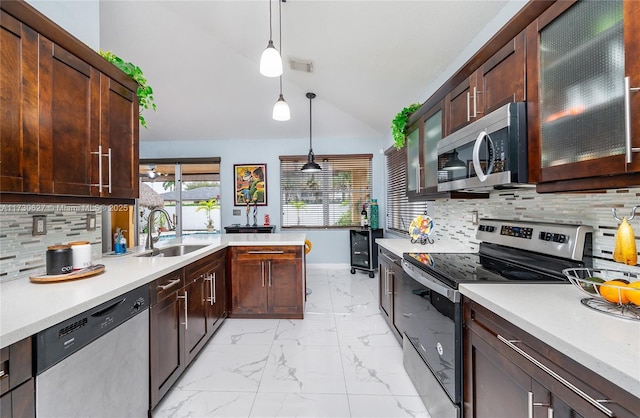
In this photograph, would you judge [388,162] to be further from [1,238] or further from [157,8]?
[1,238]

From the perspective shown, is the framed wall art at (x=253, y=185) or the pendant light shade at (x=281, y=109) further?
the framed wall art at (x=253, y=185)

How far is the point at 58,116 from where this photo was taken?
1.33 meters

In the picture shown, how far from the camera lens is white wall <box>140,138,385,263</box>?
5.53 meters

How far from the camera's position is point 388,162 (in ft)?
17.2

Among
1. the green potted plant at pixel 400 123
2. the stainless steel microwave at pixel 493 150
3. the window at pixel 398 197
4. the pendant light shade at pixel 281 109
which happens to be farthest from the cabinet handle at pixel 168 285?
the window at pixel 398 197

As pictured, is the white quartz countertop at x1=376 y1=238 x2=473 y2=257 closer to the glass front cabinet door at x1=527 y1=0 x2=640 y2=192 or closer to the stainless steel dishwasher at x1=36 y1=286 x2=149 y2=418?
the glass front cabinet door at x1=527 y1=0 x2=640 y2=192

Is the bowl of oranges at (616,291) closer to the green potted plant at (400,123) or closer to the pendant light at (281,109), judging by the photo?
the green potted plant at (400,123)

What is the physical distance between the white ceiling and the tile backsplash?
7.67 feet

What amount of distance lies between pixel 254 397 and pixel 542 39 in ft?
8.09

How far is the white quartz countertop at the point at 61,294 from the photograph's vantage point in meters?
0.94

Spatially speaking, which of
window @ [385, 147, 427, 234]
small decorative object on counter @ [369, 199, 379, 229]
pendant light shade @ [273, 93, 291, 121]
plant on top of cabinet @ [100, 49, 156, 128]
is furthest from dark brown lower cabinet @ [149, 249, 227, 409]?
small decorative object on counter @ [369, 199, 379, 229]

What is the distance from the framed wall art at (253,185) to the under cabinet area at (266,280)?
2713 mm

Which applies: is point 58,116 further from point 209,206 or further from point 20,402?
point 209,206

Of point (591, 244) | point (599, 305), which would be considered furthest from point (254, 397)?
point (591, 244)
